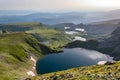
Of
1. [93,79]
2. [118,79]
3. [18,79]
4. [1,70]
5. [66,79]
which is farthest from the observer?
[1,70]

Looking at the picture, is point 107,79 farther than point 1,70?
No

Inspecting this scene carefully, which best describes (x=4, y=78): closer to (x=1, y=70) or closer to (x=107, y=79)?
(x=1, y=70)

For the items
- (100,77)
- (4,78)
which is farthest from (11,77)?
(100,77)

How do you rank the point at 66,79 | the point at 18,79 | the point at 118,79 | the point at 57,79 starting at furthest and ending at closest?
the point at 18,79 → the point at 57,79 → the point at 66,79 → the point at 118,79

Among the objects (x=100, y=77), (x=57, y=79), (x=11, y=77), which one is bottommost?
(x=11, y=77)

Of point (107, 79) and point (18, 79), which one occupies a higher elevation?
point (107, 79)

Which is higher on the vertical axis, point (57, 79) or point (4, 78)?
point (57, 79)

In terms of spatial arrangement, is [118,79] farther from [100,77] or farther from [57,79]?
[57,79]

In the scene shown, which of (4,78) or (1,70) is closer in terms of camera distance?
(4,78)

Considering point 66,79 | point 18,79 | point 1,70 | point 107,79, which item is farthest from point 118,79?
point 1,70
